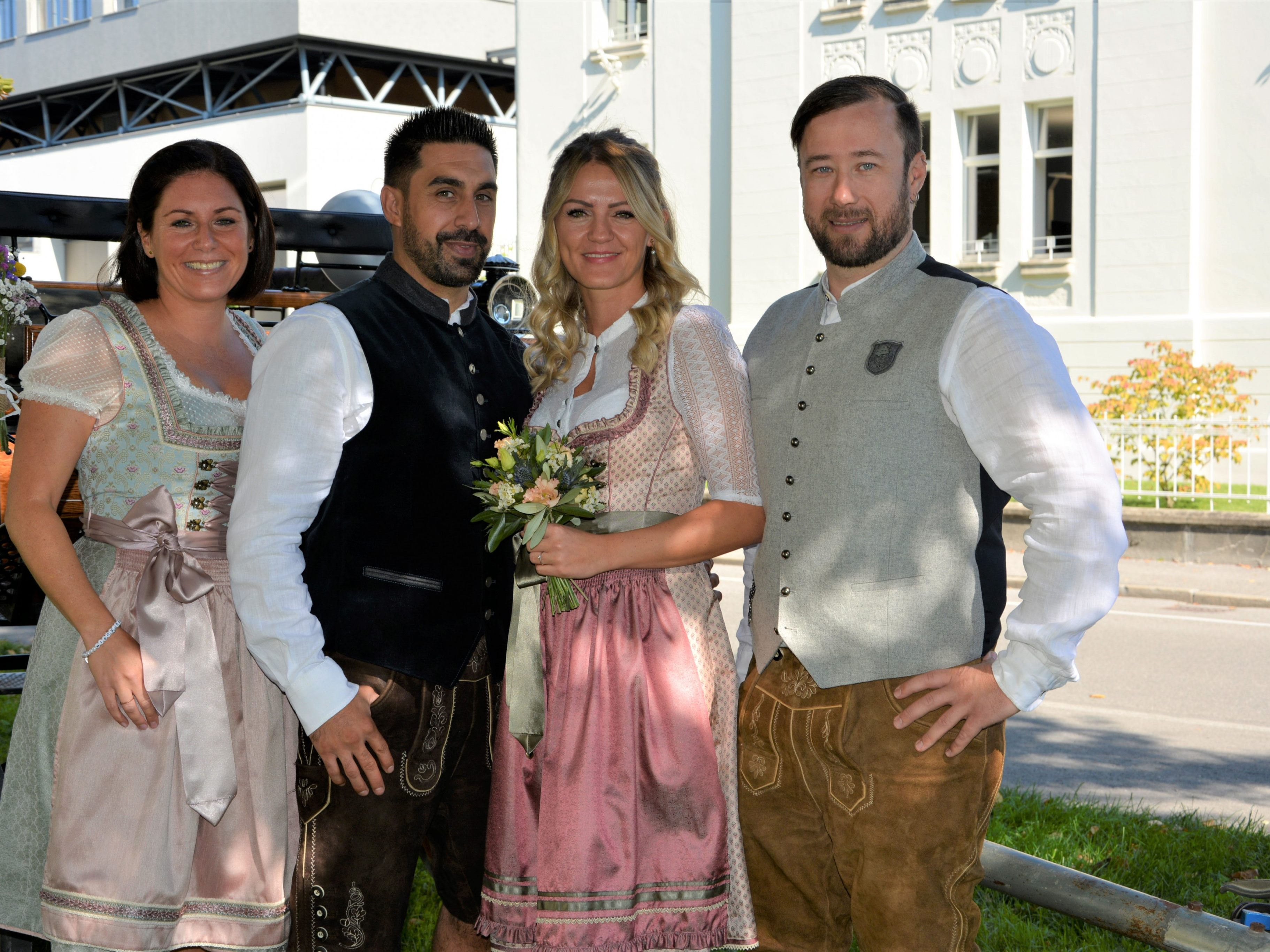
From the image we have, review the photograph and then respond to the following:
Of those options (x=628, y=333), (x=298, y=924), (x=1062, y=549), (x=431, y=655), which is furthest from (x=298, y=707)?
(x=1062, y=549)

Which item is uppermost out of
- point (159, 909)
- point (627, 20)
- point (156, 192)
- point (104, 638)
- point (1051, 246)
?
point (627, 20)

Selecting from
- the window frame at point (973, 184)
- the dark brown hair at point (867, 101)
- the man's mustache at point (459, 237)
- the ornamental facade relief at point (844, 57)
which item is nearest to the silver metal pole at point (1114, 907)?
the dark brown hair at point (867, 101)

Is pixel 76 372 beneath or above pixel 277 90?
beneath

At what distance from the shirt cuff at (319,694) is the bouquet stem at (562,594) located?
1.63 ft

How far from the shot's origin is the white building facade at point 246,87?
24.1 m

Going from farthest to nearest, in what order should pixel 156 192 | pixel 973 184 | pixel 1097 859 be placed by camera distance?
pixel 973 184
pixel 1097 859
pixel 156 192

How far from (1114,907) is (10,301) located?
423 cm

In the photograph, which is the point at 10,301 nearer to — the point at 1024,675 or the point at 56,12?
the point at 1024,675

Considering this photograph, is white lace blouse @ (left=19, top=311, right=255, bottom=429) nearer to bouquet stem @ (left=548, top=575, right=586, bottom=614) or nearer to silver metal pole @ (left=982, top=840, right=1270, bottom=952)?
bouquet stem @ (left=548, top=575, right=586, bottom=614)

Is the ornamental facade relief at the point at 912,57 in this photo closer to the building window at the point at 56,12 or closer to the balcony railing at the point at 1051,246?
the balcony railing at the point at 1051,246

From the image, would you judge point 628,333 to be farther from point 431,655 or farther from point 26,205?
point 26,205

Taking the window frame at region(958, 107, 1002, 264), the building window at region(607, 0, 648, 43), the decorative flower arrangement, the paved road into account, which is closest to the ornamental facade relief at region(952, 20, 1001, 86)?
the window frame at region(958, 107, 1002, 264)

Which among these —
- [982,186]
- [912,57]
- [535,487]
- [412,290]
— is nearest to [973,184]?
[982,186]

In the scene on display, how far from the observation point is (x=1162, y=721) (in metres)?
6.53
